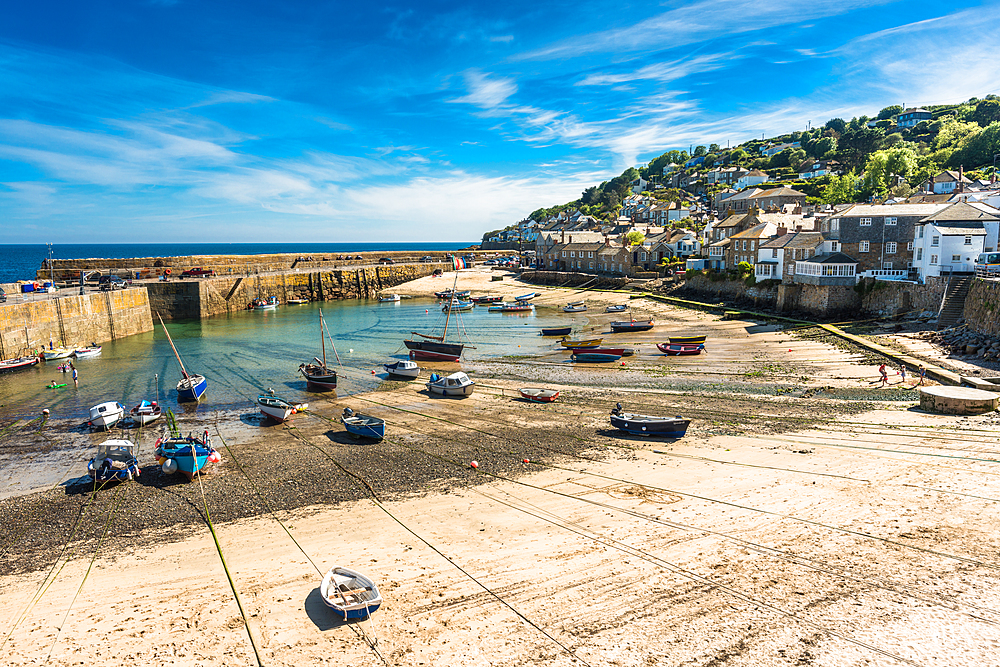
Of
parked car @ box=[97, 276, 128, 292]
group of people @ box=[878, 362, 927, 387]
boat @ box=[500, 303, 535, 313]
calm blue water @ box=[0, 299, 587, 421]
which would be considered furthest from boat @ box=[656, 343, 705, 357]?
parked car @ box=[97, 276, 128, 292]

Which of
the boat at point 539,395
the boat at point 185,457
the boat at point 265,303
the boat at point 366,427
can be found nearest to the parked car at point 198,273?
the boat at point 265,303

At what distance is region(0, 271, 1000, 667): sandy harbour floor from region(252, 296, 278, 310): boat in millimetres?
55233

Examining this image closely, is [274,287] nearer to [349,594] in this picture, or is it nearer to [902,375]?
[349,594]

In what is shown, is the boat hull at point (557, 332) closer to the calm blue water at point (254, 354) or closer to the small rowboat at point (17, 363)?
the calm blue water at point (254, 354)

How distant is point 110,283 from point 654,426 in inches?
2801

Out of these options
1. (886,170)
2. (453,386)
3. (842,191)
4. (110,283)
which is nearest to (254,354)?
(453,386)

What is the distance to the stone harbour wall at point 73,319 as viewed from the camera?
4431 centimetres

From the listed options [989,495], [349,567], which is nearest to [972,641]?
[989,495]

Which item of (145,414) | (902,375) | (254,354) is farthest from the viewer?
(254,354)

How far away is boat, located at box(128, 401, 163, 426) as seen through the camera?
29453mm

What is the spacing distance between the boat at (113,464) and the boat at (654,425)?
21767mm

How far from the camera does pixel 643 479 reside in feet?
65.7

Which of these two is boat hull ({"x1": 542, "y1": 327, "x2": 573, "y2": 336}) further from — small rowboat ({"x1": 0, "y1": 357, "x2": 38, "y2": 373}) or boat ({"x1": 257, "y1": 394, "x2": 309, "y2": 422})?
small rowboat ({"x1": 0, "y1": 357, "x2": 38, "y2": 373})

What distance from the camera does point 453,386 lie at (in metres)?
33.6
